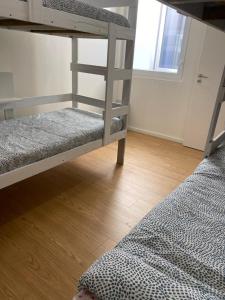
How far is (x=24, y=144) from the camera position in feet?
5.13

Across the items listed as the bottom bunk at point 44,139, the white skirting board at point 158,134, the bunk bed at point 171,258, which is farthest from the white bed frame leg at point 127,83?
the white skirting board at point 158,134

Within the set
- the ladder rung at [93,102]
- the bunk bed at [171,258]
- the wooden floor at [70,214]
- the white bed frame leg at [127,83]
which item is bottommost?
the wooden floor at [70,214]

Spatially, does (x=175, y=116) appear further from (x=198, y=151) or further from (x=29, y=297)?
(x=29, y=297)

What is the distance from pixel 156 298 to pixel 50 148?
1.21 meters

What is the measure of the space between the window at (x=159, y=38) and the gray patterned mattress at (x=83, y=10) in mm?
1373

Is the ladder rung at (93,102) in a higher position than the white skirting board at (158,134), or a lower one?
higher

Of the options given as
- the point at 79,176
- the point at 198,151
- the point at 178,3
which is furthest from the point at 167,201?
the point at 198,151

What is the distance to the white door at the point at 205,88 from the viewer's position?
2.59 meters

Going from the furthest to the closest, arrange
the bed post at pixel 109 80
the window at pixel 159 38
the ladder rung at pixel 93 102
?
the window at pixel 159 38 < the ladder rung at pixel 93 102 < the bed post at pixel 109 80

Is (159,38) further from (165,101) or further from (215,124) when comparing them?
(215,124)

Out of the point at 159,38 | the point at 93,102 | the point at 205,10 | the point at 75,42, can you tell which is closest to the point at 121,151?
the point at 93,102

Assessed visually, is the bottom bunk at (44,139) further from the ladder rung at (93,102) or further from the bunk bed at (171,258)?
the bunk bed at (171,258)

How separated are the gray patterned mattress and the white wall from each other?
4.34ft

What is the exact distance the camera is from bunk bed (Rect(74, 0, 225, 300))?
61cm
